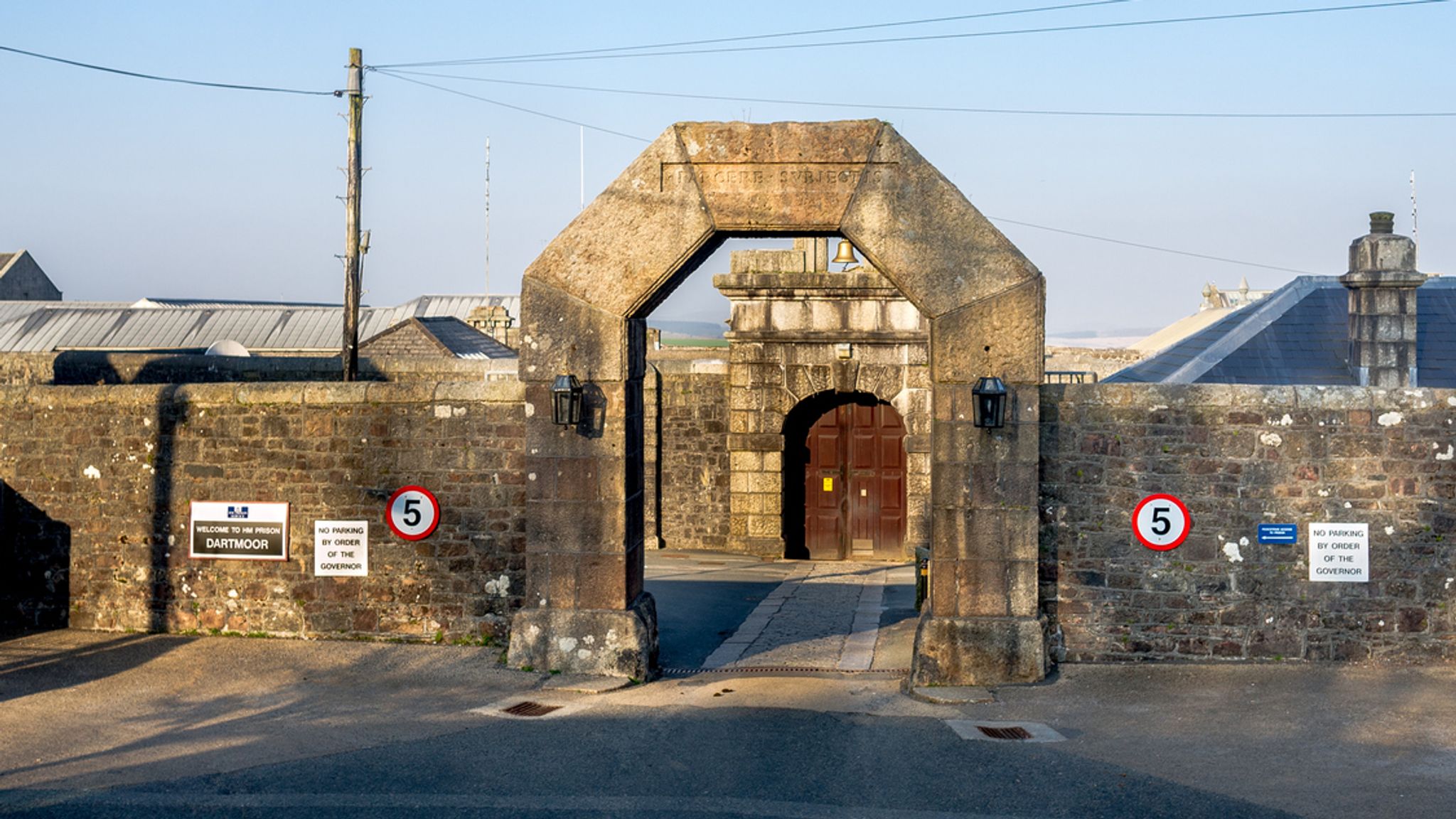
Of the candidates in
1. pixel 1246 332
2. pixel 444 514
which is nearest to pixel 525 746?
pixel 444 514

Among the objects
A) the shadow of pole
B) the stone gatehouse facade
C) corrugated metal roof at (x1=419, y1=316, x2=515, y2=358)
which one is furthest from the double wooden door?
corrugated metal roof at (x1=419, y1=316, x2=515, y2=358)

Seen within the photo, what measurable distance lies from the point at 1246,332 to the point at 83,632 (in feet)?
46.6

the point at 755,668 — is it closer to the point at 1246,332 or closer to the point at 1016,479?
the point at 1016,479

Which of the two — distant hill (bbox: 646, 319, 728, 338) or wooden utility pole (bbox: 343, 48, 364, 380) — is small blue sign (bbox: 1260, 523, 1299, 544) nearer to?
wooden utility pole (bbox: 343, 48, 364, 380)

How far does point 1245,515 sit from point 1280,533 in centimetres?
30

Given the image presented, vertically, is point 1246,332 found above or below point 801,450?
above

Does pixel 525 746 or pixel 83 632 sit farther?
pixel 83 632

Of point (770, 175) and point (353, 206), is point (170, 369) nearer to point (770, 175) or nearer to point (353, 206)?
point (353, 206)

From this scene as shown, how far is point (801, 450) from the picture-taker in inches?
821

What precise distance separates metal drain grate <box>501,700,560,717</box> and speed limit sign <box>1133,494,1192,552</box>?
4.79 meters

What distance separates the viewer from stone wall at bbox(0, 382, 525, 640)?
11117 mm

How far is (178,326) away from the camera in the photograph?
159ft

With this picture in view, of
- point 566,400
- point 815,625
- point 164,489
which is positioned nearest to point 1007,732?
point 566,400

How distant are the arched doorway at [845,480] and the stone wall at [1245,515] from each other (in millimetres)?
10111
